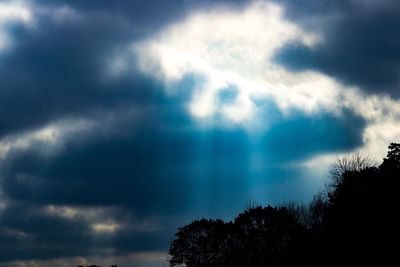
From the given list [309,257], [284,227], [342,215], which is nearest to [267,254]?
[284,227]

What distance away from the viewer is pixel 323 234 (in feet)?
170

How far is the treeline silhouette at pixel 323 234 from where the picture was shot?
45.6 meters

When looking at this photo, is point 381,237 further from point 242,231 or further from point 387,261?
point 242,231

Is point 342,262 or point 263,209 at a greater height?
point 263,209

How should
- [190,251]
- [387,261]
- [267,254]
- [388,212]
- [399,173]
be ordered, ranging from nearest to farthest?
[387,261] < [388,212] < [399,173] < [267,254] < [190,251]

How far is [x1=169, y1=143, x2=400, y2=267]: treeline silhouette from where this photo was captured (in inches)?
1795

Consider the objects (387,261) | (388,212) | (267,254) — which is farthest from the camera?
(267,254)

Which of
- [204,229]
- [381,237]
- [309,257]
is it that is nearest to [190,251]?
[204,229]

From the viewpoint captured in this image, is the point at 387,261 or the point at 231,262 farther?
the point at 231,262

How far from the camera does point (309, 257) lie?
5181 centimetres

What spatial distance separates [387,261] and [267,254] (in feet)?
62.6

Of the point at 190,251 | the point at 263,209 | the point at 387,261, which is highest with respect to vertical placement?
the point at 263,209

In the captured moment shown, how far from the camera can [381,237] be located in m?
44.8

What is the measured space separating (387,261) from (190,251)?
27653 millimetres
